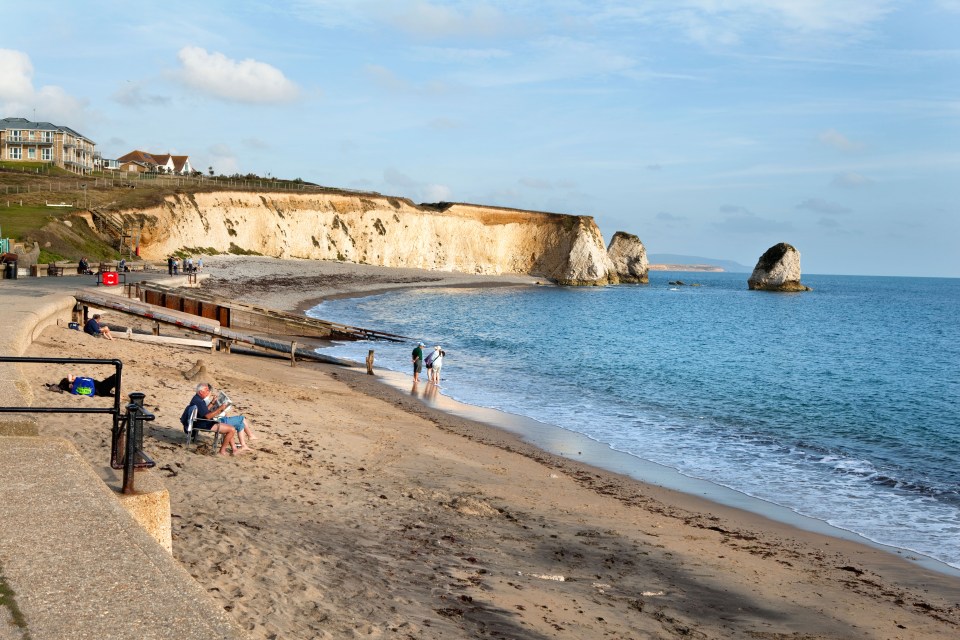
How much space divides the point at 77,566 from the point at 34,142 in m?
107

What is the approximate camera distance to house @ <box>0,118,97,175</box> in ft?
315

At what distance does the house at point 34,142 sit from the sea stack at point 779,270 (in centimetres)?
10249

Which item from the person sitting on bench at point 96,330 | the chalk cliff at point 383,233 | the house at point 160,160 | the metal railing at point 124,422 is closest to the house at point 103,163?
the house at point 160,160

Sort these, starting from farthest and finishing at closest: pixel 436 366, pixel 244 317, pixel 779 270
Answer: pixel 779 270
pixel 244 317
pixel 436 366

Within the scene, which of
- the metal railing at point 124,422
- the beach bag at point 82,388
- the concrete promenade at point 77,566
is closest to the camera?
the concrete promenade at point 77,566

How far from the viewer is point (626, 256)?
5679 inches

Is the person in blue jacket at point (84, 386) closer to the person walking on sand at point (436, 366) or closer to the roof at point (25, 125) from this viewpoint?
the person walking on sand at point (436, 366)

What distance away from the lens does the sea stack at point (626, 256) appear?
142000 mm

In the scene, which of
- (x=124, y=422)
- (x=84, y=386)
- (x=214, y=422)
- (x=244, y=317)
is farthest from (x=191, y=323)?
(x=124, y=422)

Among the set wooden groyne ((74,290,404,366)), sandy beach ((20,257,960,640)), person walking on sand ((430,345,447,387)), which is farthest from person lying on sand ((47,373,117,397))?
person walking on sand ((430,345,447,387))

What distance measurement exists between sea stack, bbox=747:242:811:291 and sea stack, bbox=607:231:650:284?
1998 cm

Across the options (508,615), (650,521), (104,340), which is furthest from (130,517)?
(104,340)

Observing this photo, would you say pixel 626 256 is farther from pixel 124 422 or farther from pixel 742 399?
pixel 124 422

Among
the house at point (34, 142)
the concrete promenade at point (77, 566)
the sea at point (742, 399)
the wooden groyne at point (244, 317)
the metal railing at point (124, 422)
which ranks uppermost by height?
the house at point (34, 142)
